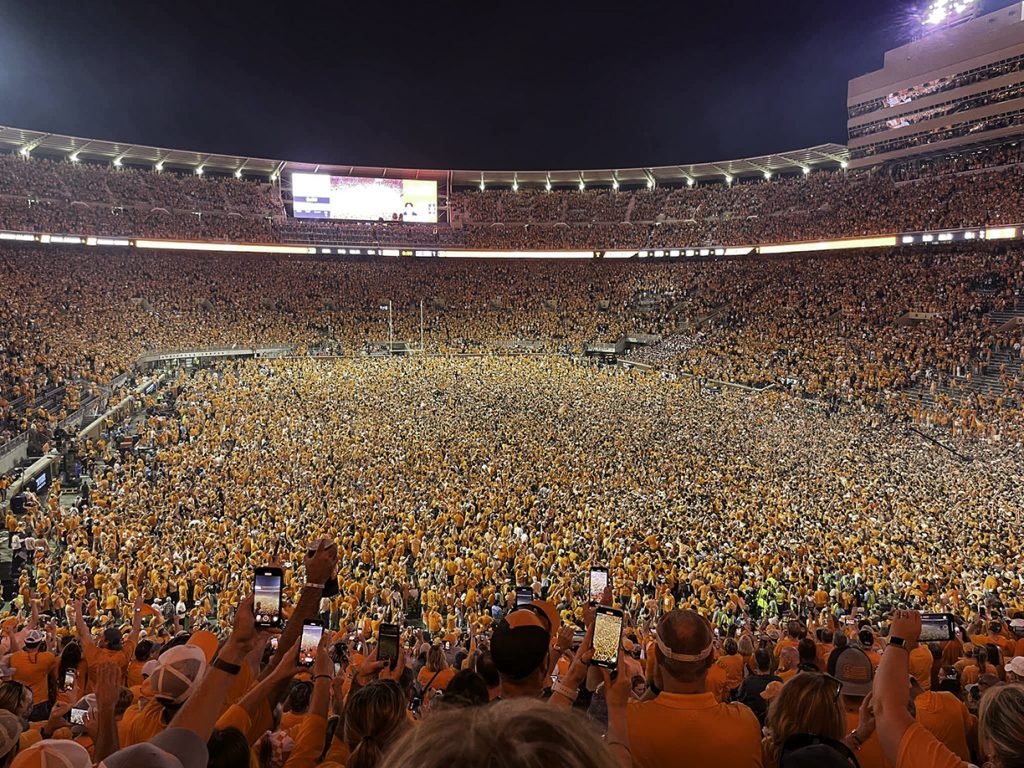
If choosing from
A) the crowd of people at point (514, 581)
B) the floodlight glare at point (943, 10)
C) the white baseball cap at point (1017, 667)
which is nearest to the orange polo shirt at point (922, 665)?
the crowd of people at point (514, 581)

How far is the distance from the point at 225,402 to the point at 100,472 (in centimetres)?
581

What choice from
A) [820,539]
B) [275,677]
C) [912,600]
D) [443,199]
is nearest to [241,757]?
[275,677]

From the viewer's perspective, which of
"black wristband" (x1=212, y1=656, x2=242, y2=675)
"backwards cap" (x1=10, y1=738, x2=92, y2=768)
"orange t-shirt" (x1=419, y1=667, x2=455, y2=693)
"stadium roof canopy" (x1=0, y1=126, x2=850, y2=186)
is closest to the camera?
"backwards cap" (x1=10, y1=738, x2=92, y2=768)

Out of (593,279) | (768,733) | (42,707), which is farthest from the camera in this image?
(593,279)

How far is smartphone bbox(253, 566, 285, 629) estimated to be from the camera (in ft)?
7.24

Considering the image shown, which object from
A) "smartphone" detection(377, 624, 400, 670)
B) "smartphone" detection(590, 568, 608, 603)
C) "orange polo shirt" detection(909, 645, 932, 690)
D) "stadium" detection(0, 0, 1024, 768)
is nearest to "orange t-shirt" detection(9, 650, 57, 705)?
"stadium" detection(0, 0, 1024, 768)

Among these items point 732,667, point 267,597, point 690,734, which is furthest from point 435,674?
point 690,734

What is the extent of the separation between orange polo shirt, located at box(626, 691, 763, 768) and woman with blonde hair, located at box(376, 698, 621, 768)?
1645mm

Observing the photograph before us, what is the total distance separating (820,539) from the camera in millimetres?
12477

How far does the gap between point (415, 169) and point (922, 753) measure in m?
55.9

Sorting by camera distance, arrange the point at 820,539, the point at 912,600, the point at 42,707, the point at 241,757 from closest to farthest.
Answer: the point at 241,757
the point at 42,707
the point at 912,600
the point at 820,539

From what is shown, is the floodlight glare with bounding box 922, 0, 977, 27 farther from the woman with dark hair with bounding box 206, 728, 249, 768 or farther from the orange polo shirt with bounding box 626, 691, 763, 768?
the woman with dark hair with bounding box 206, 728, 249, 768

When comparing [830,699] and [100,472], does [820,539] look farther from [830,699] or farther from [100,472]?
[100,472]

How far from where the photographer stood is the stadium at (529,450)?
7.89ft
